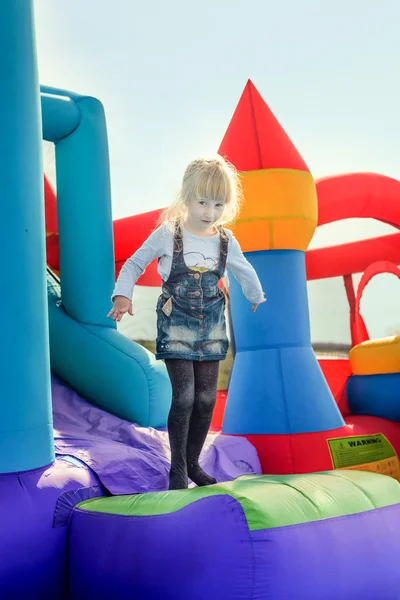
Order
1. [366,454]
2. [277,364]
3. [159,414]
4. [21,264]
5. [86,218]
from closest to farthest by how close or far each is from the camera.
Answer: [21,264] < [159,414] < [86,218] < [277,364] < [366,454]

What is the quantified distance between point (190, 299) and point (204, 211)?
228 millimetres

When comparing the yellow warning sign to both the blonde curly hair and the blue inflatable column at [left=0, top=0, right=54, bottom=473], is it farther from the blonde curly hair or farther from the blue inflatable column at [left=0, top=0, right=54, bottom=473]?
the blue inflatable column at [left=0, top=0, right=54, bottom=473]

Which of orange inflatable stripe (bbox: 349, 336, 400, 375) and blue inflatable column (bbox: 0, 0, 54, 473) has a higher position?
blue inflatable column (bbox: 0, 0, 54, 473)

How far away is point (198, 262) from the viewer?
1.81 m

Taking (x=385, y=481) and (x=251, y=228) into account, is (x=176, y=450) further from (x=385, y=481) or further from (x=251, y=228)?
(x=251, y=228)

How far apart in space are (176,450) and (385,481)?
1.67 feet

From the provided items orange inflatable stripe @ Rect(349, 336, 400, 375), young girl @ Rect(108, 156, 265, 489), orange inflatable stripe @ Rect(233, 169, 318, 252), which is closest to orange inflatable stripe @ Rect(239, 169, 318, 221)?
orange inflatable stripe @ Rect(233, 169, 318, 252)

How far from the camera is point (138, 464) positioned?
1811 mm

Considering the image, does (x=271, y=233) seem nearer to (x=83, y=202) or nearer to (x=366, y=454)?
(x=83, y=202)

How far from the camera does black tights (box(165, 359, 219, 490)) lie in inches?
68.8

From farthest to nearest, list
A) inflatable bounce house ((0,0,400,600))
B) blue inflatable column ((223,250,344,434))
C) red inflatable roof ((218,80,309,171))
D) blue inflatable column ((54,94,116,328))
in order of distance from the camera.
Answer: red inflatable roof ((218,80,309,171)) < blue inflatable column ((223,250,344,434)) < blue inflatable column ((54,94,116,328)) < inflatable bounce house ((0,0,400,600))

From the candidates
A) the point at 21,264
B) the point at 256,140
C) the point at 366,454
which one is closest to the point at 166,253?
the point at 21,264

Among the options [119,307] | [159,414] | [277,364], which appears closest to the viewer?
[119,307]

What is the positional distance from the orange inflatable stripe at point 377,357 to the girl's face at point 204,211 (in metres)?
1.55
